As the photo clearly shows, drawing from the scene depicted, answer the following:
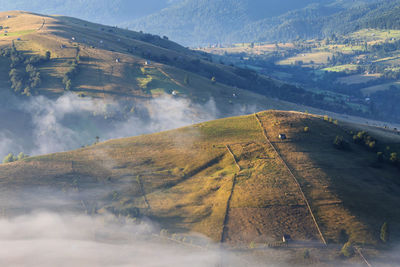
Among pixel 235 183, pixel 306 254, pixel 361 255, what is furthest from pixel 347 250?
pixel 235 183

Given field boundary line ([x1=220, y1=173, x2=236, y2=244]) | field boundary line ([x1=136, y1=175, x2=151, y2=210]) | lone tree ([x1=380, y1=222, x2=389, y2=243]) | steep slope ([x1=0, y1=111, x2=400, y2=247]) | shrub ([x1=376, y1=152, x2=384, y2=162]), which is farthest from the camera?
shrub ([x1=376, y1=152, x2=384, y2=162])

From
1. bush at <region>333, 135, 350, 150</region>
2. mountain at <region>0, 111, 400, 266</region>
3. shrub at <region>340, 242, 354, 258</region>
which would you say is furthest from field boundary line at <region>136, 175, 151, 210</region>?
bush at <region>333, 135, 350, 150</region>

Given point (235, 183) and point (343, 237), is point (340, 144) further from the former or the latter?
point (343, 237)

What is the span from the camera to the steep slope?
258 feet

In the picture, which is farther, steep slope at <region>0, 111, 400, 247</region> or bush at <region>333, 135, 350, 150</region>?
bush at <region>333, 135, 350, 150</region>

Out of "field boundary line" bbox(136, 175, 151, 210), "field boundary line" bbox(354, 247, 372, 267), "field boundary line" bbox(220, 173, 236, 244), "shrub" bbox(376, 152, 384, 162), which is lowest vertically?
"field boundary line" bbox(354, 247, 372, 267)

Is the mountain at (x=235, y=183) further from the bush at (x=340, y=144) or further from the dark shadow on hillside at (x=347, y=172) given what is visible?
the bush at (x=340, y=144)

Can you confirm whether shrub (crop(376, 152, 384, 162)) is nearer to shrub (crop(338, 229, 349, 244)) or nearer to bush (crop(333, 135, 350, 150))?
bush (crop(333, 135, 350, 150))

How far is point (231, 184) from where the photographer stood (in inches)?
3497

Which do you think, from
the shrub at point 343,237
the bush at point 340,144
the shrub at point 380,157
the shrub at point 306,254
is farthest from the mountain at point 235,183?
the shrub at point 306,254

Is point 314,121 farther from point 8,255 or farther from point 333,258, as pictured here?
point 8,255

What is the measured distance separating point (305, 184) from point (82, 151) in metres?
56.5

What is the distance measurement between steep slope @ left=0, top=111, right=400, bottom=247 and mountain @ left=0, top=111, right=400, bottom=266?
0.22 m

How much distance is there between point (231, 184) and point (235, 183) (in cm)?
94
